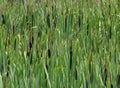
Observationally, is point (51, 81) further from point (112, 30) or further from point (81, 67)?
point (112, 30)

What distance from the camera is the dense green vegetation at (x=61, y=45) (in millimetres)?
1769

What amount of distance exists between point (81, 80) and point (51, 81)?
0.43ft

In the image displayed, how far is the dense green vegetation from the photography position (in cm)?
177

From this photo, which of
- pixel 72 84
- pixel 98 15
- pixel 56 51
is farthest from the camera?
pixel 98 15

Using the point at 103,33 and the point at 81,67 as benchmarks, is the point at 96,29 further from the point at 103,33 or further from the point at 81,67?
the point at 81,67

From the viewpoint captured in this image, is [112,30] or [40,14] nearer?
[112,30]

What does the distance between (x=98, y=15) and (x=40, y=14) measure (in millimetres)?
461

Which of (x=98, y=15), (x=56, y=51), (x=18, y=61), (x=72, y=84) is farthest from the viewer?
(x=98, y=15)

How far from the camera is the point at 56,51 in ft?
7.02

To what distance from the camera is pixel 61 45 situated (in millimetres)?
2162

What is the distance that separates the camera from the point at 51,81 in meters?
1.77

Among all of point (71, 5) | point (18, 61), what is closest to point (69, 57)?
point (18, 61)

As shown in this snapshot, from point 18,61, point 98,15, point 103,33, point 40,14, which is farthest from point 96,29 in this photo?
point 18,61

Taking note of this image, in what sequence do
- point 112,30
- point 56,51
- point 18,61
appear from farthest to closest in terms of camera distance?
point 112,30 → point 56,51 → point 18,61
